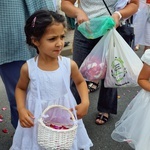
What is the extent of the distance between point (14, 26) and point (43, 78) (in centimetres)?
49

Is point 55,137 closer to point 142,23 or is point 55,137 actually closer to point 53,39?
point 53,39

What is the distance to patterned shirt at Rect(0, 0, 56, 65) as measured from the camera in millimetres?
2168

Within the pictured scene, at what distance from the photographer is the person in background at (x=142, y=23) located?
15.0 feet

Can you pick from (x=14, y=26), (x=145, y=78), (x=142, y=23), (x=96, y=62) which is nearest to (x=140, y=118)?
(x=145, y=78)

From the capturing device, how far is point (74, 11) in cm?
253

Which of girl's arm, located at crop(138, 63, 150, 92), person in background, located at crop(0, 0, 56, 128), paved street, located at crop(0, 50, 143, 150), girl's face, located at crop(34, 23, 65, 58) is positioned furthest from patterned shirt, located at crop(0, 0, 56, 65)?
paved street, located at crop(0, 50, 143, 150)

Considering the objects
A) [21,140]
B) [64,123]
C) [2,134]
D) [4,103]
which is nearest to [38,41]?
[64,123]

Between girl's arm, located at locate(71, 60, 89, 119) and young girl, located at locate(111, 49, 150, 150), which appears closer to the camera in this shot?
girl's arm, located at locate(71, 60, 89, 119)

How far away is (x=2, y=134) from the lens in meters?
2.97

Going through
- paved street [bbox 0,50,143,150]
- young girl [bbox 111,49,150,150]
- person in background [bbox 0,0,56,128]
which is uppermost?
person in background [bbox 0,0,56,128]

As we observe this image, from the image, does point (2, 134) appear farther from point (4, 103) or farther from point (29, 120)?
point (29, 120)

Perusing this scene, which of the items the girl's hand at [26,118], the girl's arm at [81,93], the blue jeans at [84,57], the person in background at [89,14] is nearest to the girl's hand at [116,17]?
the person in background at [89,14]

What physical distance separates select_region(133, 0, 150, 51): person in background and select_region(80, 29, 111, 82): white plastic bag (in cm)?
211

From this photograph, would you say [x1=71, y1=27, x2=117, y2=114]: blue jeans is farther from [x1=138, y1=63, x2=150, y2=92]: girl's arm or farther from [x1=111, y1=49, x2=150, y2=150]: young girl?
[x1=138, y1=63, x2=150, y2=92]: girl's arm
